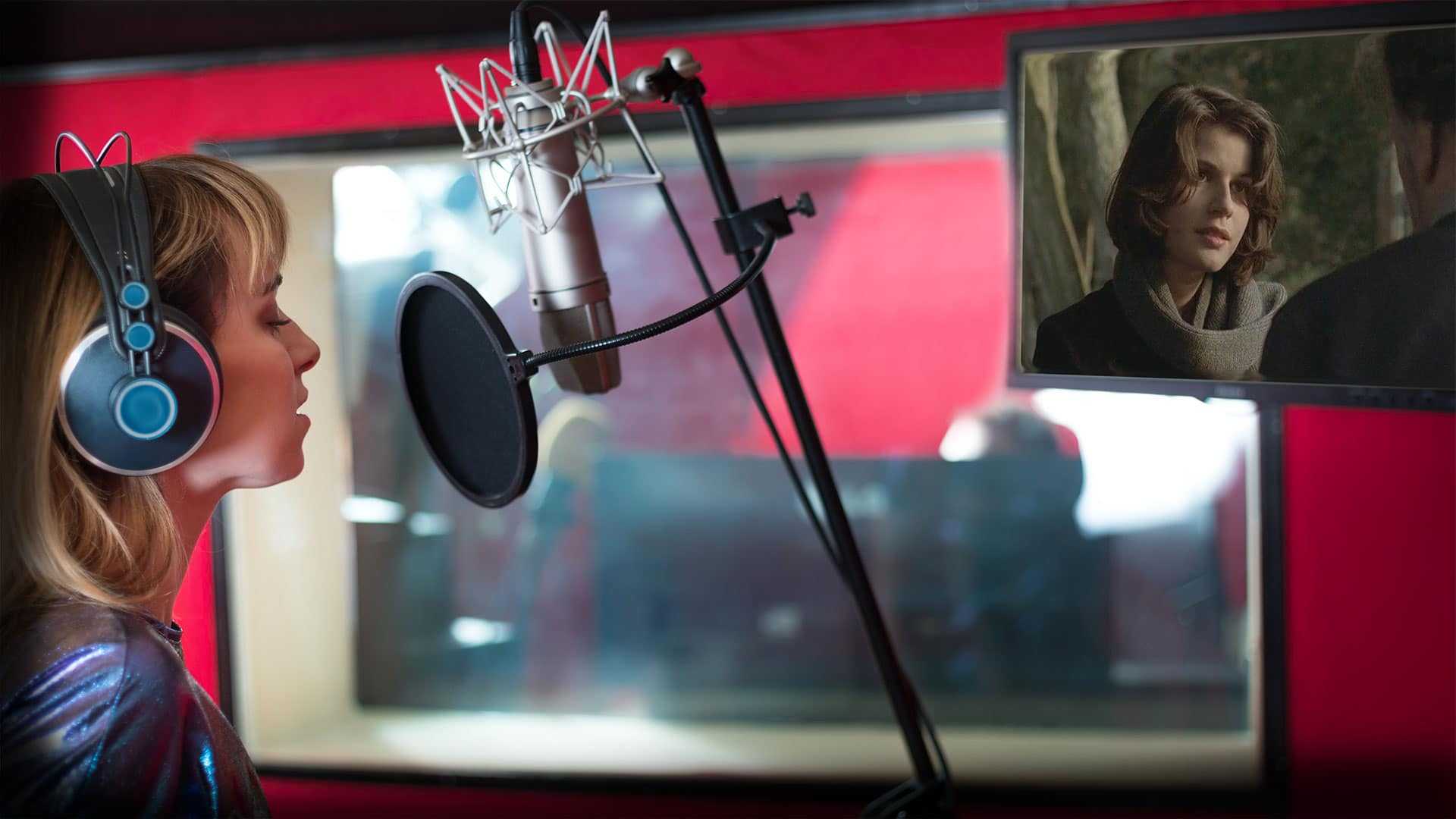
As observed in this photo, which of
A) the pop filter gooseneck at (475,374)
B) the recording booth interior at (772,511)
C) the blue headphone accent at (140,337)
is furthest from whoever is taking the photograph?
the recording booth interior at (772,511)

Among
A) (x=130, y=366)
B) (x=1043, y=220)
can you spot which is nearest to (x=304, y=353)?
(x=130, y=366)

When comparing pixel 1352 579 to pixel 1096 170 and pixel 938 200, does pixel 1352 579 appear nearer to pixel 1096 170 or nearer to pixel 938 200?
pixel 938 200

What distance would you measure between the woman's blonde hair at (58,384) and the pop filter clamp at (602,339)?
0.14 metres

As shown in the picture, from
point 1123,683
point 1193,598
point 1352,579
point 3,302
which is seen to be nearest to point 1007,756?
point 1123,683

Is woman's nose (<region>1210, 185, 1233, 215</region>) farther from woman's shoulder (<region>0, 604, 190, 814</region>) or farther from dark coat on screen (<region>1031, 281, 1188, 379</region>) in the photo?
woman's shoulder (<region>0, 604, 190, 814</region>)

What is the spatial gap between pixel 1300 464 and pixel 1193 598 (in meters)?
0.26

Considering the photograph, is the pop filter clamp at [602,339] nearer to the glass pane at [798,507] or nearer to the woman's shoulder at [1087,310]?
the woman's shoulder at [1087,310]

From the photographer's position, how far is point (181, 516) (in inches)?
30.7

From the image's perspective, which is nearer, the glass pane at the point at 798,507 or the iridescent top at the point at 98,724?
the iridescent top at the point at 98,724

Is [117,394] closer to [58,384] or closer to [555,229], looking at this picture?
[58,384]

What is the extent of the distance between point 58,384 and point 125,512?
11cm

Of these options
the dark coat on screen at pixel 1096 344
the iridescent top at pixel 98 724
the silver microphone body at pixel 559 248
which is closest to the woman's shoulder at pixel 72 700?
the iridescent top at pixel 98 724

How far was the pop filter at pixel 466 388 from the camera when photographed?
73cm

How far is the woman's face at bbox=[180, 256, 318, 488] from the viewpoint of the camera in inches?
29.5
